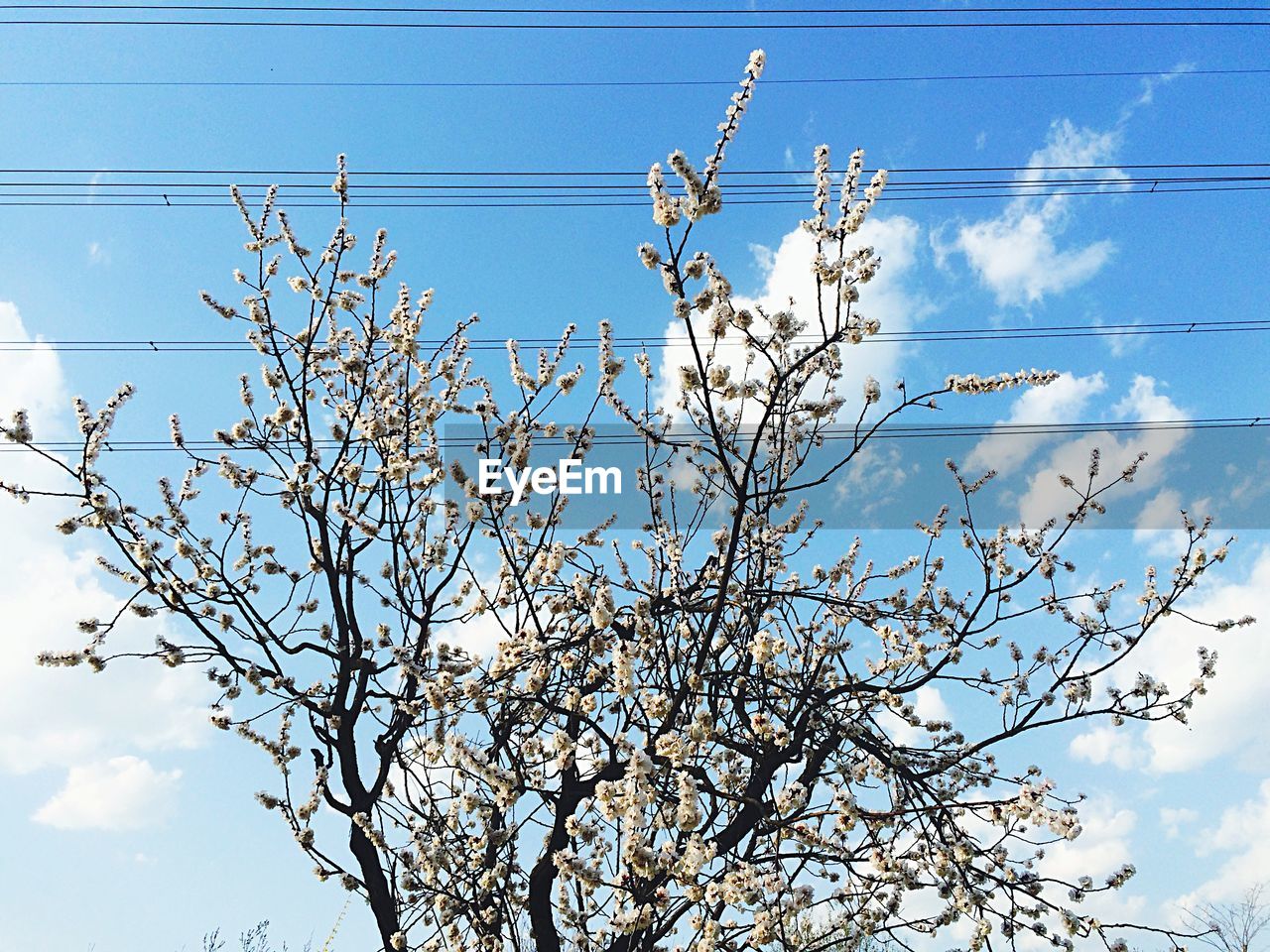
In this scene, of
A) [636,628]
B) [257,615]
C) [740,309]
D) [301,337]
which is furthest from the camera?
[301,337]

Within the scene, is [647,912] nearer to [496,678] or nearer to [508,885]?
[508,885]

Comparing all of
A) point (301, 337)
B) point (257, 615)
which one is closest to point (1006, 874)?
point (257, 615)

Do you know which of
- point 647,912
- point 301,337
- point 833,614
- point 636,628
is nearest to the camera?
point 647,912

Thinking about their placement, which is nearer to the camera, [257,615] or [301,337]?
[257,615]

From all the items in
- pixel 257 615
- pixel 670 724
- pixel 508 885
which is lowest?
pixel 508 885

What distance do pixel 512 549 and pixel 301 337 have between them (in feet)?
5.40

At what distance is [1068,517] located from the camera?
14.8 ft

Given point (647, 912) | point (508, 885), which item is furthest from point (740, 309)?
point (508, 885)

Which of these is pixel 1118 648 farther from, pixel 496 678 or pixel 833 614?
pixel 496 678

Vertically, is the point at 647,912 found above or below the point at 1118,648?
below

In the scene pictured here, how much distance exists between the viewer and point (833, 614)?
13.3ft

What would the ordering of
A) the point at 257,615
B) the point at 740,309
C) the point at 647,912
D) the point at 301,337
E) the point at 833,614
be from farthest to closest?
the point at 301,337 → the point at 257,615 → the point at 833,614 → the point at 647,912 → the point at 740,309

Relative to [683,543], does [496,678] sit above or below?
below

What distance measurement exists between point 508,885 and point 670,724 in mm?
1104
